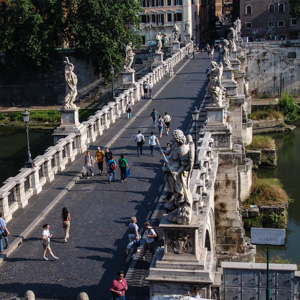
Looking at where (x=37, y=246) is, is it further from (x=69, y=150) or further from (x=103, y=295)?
(x=69, y=150)

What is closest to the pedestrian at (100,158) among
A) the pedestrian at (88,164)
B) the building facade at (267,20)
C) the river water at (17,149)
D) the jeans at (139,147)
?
the pedestrian at (88,164)

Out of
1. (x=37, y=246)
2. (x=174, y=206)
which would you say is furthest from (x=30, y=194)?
(x=174, y=206)

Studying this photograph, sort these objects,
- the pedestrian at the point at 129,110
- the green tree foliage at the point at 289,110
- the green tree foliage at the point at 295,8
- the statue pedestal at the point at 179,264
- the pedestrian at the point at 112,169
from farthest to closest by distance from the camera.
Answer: the green tree foliage at the point at 295,8 → the green tree foliage at the point at 289,110 → the pedestrian at the point at 129,110 → the pedestrian at the point at 112,169 → the statue pedestal at the point at 179,264

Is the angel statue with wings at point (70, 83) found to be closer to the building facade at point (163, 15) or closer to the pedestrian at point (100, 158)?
the pedestrian at point (100, 158)

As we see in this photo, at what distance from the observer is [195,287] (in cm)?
1516

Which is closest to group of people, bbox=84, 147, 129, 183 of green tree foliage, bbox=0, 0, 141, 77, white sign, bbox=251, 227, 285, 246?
white sign, bbox=251, 227, 285, 246

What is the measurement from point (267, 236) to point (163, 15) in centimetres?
7625

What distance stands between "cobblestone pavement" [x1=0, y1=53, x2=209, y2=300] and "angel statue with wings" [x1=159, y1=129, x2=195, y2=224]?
8.62 ft

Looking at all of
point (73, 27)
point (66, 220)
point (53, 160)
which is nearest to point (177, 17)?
point (73, 27)

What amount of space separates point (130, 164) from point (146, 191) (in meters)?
3.98

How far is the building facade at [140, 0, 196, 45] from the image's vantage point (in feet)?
291

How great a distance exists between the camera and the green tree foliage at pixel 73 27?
6028 centimetres

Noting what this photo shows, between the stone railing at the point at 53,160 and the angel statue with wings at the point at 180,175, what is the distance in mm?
7664

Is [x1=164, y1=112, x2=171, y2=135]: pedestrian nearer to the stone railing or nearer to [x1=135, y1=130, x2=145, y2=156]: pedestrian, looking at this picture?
the stone railing
